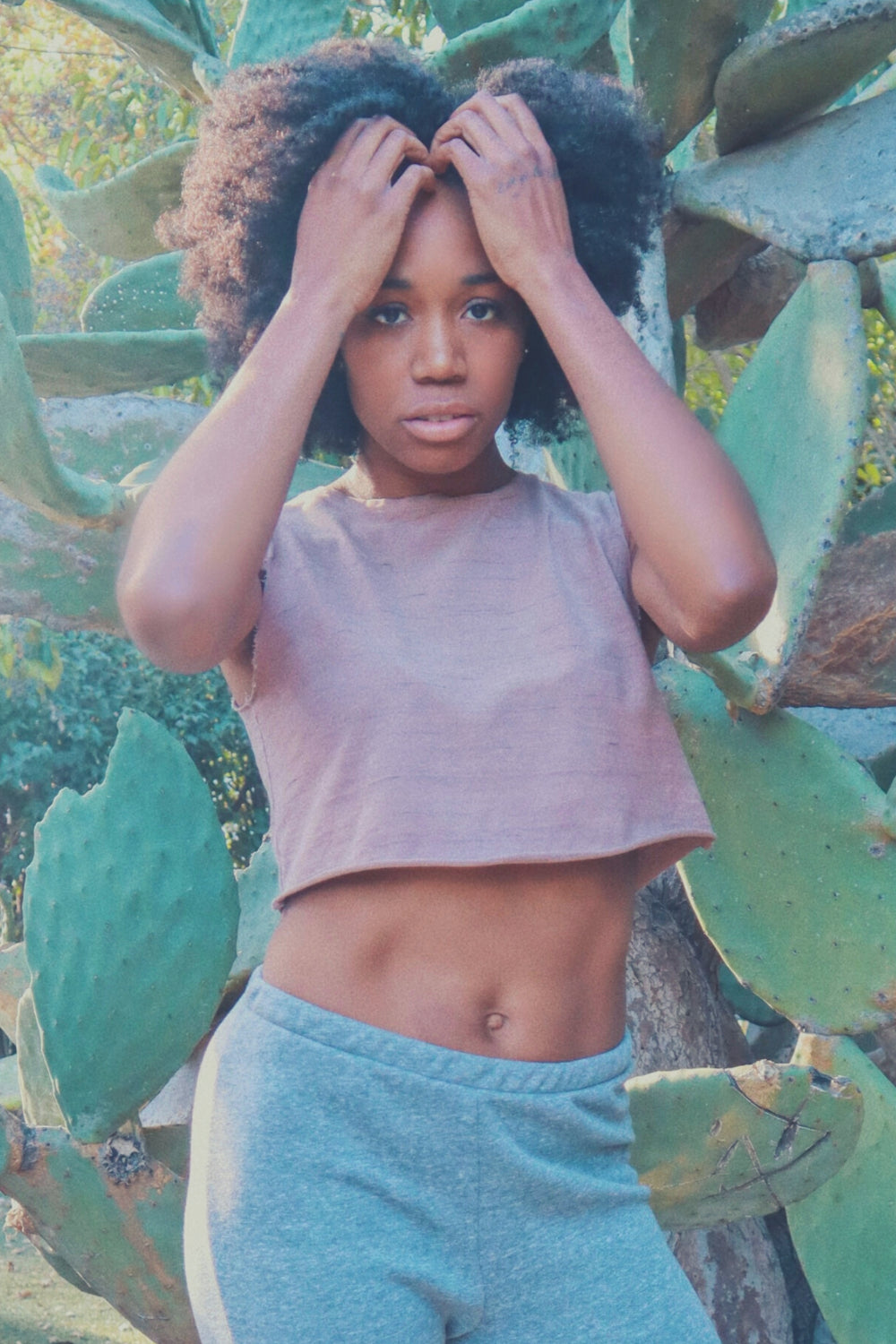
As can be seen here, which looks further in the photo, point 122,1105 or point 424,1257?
point 122,1105

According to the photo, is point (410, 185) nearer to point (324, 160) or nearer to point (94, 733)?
point (324, 160)

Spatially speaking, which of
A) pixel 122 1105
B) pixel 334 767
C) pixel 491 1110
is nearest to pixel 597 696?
pixel 334 767

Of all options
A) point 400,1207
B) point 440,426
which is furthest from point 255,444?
point 400,1207

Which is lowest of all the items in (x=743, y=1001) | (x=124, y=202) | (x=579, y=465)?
(x=743, y=1001)

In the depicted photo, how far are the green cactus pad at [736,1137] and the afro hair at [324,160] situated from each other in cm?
79

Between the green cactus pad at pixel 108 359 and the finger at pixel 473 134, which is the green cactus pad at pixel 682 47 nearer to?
the green cactus pad at pixel 108 359

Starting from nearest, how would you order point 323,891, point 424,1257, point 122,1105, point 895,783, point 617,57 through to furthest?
point 424,1257, point 323,891, point 122,1105, point 895,783, point 617,57

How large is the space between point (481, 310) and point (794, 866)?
2.93 ft

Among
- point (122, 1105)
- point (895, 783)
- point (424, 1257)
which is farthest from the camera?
point (895, 783)

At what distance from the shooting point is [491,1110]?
3.74 ft

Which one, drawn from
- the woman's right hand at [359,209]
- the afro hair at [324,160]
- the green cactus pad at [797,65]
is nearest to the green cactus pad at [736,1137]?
the afro hair at [324,160]

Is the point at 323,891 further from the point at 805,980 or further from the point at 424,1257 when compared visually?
the point at 805,980

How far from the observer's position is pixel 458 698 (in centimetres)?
122

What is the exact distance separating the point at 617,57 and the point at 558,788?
142 centimetres
